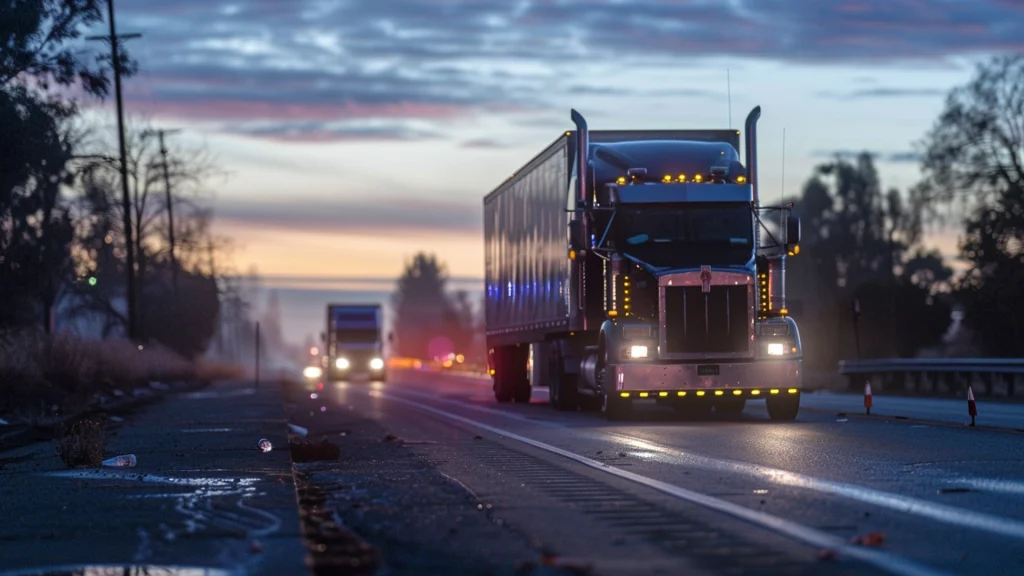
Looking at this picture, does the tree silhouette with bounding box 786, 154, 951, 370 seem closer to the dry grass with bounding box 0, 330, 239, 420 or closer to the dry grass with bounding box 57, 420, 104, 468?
the dry grass with bounding box 0, 330, 239, 420

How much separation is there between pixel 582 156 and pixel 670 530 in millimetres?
16059

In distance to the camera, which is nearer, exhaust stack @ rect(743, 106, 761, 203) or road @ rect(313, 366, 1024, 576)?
road @ rect(313, 366, 1024, 576)

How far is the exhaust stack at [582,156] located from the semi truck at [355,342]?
4073 centimetres

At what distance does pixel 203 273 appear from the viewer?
8731cm

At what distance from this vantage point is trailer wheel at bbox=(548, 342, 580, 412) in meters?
29.7

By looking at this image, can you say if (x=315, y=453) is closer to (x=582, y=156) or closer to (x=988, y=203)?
(x=582, y=156)

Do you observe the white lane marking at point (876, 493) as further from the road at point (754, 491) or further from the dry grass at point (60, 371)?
the dry grass at point (60, 371)

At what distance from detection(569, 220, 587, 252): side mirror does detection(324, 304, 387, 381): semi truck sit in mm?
40880

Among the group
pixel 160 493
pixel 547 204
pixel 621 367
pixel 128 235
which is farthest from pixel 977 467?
pixel 128 235

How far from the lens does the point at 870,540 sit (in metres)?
9.70

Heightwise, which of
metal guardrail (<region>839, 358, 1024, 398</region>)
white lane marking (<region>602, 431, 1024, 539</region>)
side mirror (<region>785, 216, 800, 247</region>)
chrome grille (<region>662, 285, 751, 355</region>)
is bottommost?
white lane marking (<region>602, 431, 1024, 539</region>)

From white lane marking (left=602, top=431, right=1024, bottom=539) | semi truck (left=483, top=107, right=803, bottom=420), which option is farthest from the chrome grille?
white lane marking (left=602, top=431, right=1024, bottom=539)

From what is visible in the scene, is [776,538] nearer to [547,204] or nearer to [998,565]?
[998,565]

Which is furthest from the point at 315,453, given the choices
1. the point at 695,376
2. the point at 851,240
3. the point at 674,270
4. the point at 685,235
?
the point at 851,240
